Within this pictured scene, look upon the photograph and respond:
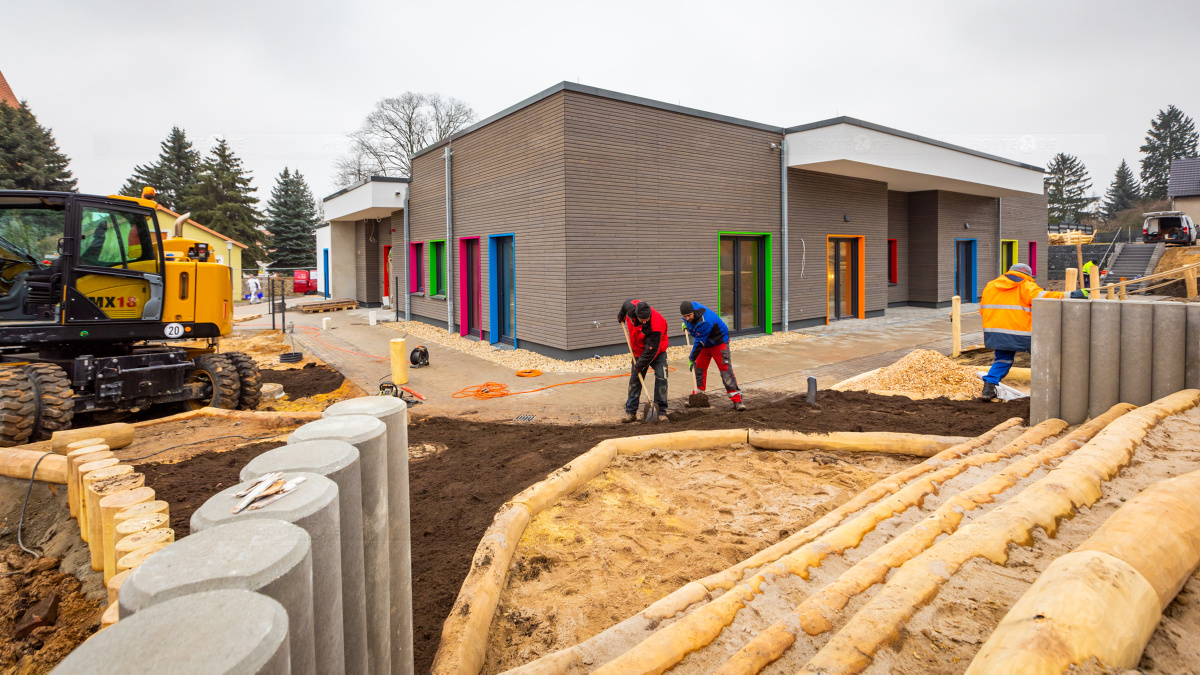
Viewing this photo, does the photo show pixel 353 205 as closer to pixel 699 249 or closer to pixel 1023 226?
pixel 699 249

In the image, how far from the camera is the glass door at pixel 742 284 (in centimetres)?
1436

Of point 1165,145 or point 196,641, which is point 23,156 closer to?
point 196,641

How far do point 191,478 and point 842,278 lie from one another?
16.3 meters

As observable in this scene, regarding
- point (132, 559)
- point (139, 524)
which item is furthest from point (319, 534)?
point (139, 524)

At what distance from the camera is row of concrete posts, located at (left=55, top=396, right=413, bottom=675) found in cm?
109

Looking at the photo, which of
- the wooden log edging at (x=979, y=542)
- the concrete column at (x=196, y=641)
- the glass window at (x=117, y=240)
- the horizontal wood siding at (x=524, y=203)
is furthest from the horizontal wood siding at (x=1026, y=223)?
the concrete column at (x=196, y=641)

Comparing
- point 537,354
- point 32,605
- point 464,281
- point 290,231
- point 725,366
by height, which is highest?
point 290,231

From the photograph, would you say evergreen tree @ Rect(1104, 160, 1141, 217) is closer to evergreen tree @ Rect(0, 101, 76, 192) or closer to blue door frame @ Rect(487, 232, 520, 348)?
blue door frame @ Rect(487, 232, 520, 348)

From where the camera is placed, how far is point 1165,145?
62781 millimetres

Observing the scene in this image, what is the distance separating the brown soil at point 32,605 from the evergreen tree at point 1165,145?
82406mm

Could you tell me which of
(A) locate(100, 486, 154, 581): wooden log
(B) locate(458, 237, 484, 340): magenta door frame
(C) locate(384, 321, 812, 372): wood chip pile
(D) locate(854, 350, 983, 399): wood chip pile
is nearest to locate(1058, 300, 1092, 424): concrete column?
(D) locate(854, 350, 983, 399): wood chip pile

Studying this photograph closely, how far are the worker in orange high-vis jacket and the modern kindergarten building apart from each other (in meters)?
6.24

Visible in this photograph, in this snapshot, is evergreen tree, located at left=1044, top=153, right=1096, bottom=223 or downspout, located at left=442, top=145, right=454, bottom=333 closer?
downspout, located at left=442, top=145, right=454, bottom=333

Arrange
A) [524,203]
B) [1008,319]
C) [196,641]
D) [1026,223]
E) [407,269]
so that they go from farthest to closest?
[1026,223] → [407,269] → [524,203] → [1008,319] → [196,641]
